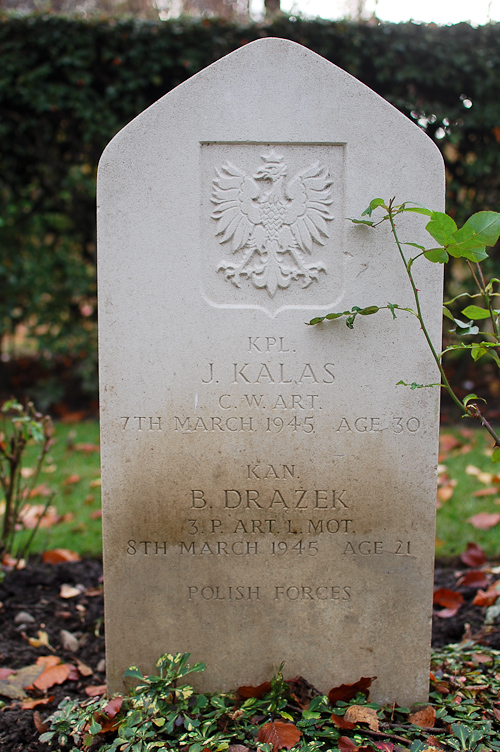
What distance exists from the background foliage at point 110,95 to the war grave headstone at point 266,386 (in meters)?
3.07

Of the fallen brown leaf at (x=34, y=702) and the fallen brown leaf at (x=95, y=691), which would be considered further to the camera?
the fallen brown leaf at (x=95, y=691)

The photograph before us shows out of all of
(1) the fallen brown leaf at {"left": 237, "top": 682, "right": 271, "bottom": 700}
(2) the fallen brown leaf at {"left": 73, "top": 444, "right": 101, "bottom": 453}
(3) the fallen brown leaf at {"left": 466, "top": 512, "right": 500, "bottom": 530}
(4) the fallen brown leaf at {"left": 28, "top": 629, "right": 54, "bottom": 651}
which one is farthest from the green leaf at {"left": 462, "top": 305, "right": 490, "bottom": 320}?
(2) the fallen brown leaf at {"left": 73, "top": 444, "right": 101, "bottom": 453}

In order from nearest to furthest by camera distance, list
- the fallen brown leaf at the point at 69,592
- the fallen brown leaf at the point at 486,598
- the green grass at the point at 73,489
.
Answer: the fallen brown leaf at the point at 486,598 < the fallen brown leaf at the point at 69,592 < the green grass at the point at 73,489

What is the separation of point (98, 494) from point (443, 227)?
313cm

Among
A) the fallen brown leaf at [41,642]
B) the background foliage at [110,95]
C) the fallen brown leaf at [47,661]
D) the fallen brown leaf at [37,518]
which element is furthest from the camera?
the background foliage at [110,95]

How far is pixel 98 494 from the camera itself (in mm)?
4082

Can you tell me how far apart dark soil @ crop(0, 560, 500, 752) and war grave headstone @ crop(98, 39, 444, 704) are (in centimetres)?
34

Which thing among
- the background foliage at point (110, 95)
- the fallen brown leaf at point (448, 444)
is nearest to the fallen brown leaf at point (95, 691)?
the fallen brown leaf at point (448, 444)

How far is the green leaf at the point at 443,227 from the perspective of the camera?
1.75 meters

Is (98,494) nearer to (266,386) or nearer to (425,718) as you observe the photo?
(266,386)

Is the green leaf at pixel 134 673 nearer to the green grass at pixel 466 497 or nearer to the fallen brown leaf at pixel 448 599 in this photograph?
the fallen brown leaf at pixel 448 599

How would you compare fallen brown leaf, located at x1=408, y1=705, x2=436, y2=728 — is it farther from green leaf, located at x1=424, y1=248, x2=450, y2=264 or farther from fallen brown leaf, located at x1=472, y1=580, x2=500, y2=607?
green leaf, located at x1=424, y1=248, x2=450, y2=264

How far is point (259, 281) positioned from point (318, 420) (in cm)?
56

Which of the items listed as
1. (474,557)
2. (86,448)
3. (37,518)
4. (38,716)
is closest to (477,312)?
(474,557)
